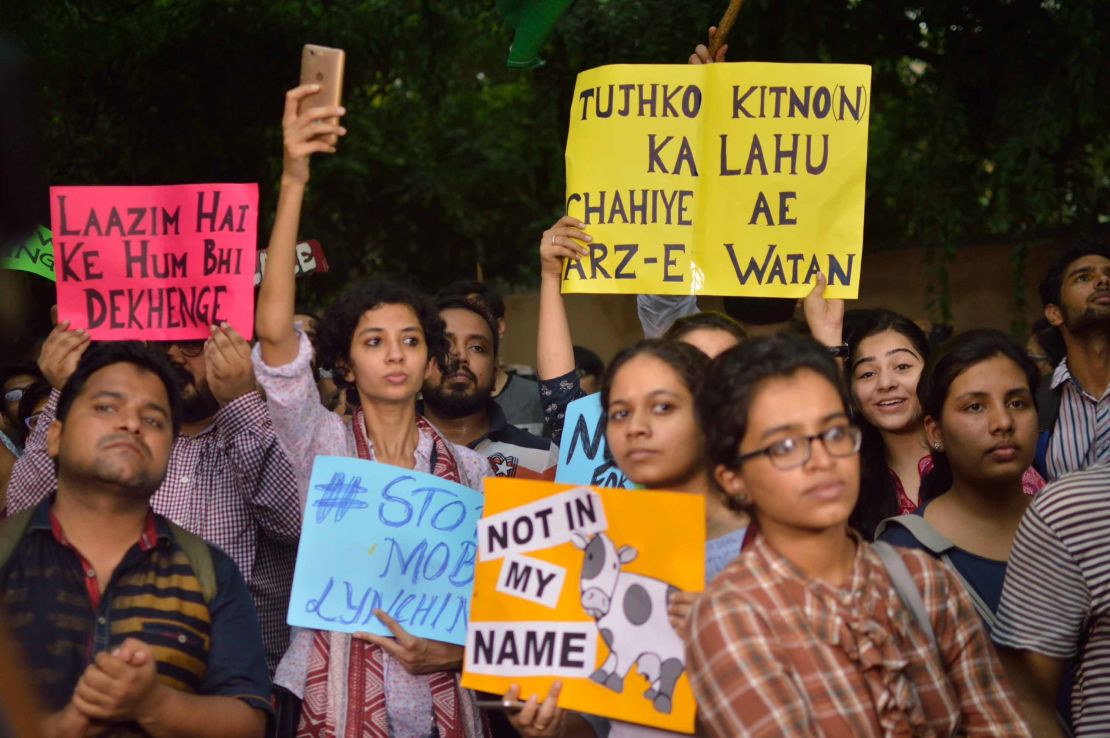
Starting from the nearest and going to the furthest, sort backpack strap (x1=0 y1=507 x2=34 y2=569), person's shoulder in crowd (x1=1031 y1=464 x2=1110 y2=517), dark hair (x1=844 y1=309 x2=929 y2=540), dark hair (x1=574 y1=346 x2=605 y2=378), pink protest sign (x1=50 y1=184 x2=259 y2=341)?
person's shoulder in crowd (x1=1031 y1=464 x2=1110 y2=517)
backpack strap (x1=0 y1=507 x2=34 y2=569)
dark hair (x1=844 y1=309 x2=929 y2=540)
pink protest sign (x1=50 y1=184 x2=259 y2=341)
dark hair (x1=574 y1=346 x2=605 y2=378)

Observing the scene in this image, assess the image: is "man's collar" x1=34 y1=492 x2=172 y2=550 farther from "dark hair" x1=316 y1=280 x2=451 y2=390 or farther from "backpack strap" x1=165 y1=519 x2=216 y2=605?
"dark hair" x1=316 y1=280 x2=451 y2=390

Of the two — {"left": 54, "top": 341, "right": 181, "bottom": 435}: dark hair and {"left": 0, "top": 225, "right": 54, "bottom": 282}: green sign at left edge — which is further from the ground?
{"left": 0, "top": 225, "right": 54, "bottom": 282}: green sign at left edge

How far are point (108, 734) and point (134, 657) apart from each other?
10.6 inches

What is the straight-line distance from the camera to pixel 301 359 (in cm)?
381

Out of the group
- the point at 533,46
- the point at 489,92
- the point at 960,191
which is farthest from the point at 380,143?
the point at 533,46

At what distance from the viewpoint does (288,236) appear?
3838 millimetres

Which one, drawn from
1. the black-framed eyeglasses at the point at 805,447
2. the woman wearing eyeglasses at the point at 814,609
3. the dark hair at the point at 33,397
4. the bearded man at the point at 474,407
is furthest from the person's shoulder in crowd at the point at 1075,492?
the dark hair at the point at 33,397

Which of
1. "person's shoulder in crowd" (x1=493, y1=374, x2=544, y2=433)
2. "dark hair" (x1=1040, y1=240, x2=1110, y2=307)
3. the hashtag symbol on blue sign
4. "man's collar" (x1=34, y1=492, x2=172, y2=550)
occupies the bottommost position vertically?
"man's collar" (x1=34, y1=492, x2=172, y2=550)

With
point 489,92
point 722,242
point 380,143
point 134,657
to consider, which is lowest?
point 134,657

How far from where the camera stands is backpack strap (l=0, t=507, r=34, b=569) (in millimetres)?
3322

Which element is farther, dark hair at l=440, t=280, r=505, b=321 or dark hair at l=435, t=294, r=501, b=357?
dark hair at l=440, t=280, r=505, b=321

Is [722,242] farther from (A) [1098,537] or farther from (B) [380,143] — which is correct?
(B) [380,143]

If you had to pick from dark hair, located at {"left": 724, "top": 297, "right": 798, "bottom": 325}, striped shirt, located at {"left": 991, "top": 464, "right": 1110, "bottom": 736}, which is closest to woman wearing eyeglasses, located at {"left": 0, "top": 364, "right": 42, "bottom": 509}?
dark hair, located at {"left": 724, "top": 297, "right": 798, "bottom": 325}

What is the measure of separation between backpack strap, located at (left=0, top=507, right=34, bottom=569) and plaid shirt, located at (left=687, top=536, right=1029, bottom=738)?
169cm
